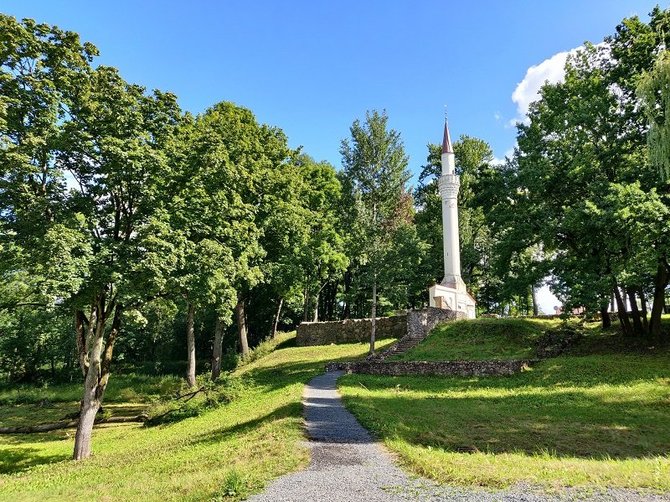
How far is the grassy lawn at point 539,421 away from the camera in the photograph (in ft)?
25.2

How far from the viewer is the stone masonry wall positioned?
113ft

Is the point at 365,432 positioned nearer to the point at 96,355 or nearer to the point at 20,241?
the point at 96,355

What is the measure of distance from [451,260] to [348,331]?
10.4 meters

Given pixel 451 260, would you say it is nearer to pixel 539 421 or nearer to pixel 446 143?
pixel 446 143

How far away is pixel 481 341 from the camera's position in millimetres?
26953

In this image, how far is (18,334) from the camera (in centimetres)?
4856

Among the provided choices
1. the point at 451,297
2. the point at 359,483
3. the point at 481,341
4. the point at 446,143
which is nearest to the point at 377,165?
the point at 446,143

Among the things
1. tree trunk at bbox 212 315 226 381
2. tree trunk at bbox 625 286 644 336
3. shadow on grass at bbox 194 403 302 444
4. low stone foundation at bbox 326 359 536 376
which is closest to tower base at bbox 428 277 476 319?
low stone foundation at bbox 326 359 536 376

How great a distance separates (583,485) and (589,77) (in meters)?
23.8

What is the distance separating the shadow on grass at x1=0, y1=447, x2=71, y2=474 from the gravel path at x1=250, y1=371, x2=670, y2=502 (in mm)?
11391

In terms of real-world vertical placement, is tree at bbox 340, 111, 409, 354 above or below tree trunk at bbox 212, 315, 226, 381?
above

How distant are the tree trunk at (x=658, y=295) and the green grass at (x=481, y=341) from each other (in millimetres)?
5778

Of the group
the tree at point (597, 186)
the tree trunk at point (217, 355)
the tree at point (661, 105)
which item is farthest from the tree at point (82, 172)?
the tree at point (597, 186)

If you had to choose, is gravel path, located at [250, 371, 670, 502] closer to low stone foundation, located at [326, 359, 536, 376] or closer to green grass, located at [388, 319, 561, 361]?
low stone foundation, located at [326, 359, 536, 376]
